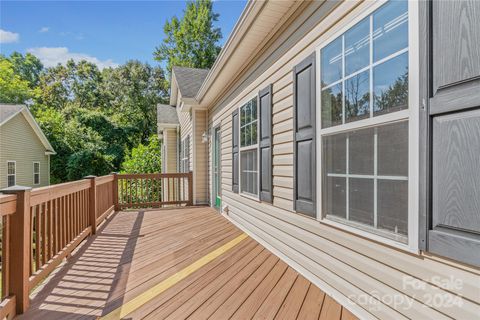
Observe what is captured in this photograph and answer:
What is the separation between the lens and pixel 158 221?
5.30 m

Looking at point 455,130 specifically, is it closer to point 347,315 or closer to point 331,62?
point 331,62

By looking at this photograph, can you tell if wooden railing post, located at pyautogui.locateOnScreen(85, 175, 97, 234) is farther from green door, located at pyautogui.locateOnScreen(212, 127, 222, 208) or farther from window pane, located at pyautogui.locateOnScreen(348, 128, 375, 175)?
window pane, located at pyautogui.locateOnScreen(348, 128, 375, 175)

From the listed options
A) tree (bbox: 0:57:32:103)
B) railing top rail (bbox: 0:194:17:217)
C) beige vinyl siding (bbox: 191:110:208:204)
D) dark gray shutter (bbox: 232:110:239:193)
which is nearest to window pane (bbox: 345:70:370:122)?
railing top rail (bbox: 0:194:17:217)

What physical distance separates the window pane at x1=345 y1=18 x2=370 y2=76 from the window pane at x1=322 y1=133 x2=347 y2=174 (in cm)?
52

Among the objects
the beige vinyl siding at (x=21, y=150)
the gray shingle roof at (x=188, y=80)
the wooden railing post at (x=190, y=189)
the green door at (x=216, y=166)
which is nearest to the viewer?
the green door at (x=216, y=166)

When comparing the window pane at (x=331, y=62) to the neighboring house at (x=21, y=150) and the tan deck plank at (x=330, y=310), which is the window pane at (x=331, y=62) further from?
the neighboring house at (x=21, y=150)

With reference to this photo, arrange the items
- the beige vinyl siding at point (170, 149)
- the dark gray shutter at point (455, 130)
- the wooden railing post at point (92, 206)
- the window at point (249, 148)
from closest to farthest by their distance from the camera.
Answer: the dark gray shutter at point (455, 130) → the window at point (249, 148) → the wooden railing post at point (92, 206) → the beige vinyl siding at point (170, 149)

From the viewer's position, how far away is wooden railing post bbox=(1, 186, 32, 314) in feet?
6.68

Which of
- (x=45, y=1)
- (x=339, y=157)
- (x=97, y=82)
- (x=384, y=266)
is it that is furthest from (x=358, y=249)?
(x=97, y=82)

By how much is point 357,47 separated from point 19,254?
3024mm

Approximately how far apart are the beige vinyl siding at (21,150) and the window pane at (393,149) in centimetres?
1622

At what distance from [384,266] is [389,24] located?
157cm

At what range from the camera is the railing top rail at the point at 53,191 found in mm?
2403

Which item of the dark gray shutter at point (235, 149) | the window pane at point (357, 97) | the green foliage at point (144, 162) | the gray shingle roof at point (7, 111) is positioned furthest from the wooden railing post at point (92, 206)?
the gray shingle roof at point (7, 111)
